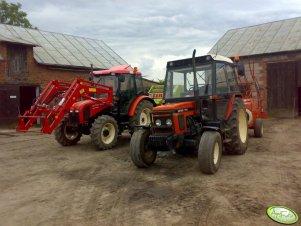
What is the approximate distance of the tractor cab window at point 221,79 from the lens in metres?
6.64

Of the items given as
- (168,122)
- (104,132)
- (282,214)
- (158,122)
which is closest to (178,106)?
(168,122)

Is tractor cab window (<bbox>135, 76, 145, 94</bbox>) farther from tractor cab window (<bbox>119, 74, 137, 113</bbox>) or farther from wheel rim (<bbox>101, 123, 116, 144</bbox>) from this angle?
wheel rim (<bbox>101, 123, 116, 144</bbox>)

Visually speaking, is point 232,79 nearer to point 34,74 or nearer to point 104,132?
point 104,132

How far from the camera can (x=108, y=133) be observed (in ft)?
29.1

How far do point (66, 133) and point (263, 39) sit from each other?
14.2 metres

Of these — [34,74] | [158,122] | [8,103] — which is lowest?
[158,122]

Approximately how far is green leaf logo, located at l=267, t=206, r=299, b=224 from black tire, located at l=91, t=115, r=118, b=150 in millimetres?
5194

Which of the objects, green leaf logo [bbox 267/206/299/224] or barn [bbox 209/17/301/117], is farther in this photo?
barn [bbox 209/17/301/117]

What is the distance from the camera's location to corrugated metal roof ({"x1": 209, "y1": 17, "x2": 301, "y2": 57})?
56.5ft

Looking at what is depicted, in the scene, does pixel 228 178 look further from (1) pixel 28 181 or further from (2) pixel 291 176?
(1) pixel 28 181

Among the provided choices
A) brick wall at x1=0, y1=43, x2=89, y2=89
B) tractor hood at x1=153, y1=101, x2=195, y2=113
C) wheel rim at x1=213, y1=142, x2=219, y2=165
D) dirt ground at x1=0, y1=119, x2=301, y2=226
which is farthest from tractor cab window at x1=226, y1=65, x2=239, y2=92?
brick wall at x1=0, y1=43, x2=89, y2=89

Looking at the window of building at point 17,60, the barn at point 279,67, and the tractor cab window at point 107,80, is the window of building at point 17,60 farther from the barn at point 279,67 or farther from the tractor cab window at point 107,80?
the barn at point 279,67

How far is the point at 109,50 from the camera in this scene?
23891mm

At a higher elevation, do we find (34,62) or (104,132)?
(34,62)
